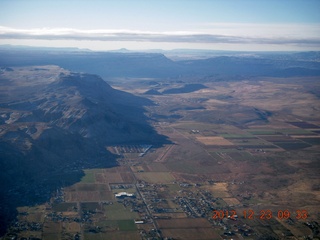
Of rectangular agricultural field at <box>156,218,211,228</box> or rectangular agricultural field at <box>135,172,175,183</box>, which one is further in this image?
rectangular agricultural field at <box>135,172,175,183</box>

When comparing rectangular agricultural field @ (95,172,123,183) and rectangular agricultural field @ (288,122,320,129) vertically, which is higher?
rectangular agricultural field @ (95,172,123,183)

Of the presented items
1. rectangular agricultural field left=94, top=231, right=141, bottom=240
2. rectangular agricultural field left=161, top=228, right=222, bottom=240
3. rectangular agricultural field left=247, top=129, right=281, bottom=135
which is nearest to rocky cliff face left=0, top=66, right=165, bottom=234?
rectangular agricultural field left=94, top=231, right=141, bottom=240

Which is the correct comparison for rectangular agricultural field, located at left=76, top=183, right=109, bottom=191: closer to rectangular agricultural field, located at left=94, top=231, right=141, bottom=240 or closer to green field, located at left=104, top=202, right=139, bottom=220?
green field, located at left=104, top=202, right=139, bottom=220

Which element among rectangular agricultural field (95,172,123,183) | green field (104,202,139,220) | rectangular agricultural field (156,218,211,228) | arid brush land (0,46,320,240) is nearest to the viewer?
arid brush land (0,46,320,240)

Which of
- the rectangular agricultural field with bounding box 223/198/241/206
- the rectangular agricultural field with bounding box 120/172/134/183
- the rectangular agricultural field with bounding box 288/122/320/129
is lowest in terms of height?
the rectangular agricultural field with bounding box 288/122/320/129

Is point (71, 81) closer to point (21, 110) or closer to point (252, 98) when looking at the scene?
point (21, 110)

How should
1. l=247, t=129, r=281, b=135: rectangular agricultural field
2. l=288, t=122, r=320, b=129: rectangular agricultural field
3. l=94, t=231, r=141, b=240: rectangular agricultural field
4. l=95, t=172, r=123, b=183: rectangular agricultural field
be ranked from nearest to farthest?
l=94, t=231, r=141, b=240: rectangular agricultural field → l=95, t=172, r=123, b=183: rectangular agricultural field → l=247, t=129, r=281, b=135: rectangular agricultural field → l=288, t=122, r=320, b=129: rectangular agricultural field
